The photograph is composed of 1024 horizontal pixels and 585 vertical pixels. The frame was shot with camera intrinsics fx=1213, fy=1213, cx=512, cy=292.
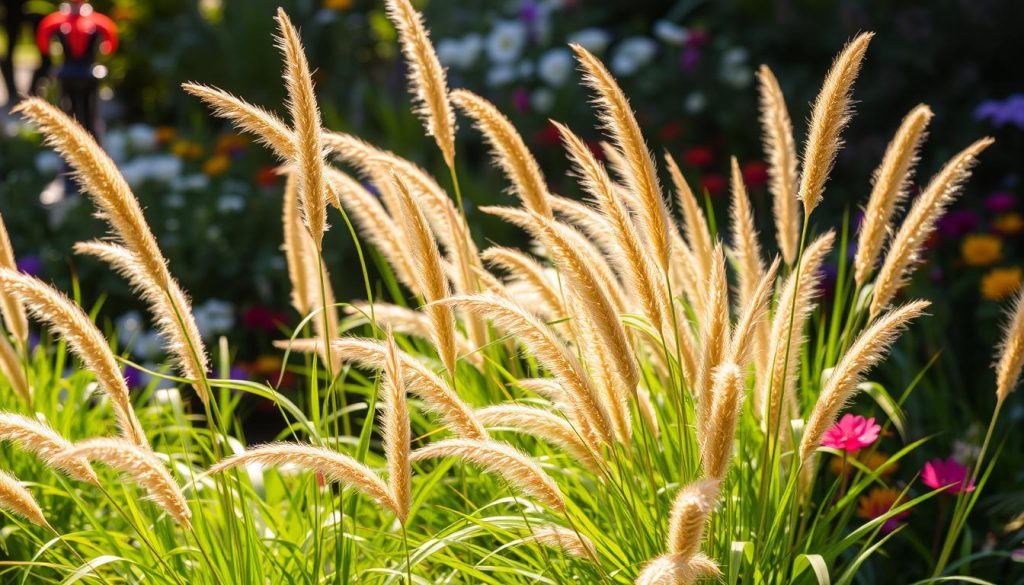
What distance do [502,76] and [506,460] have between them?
499 centimetres

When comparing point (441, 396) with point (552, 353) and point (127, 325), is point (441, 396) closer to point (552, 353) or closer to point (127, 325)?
point (552, 353)

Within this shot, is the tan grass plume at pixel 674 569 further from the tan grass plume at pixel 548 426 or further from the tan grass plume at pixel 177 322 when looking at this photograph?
the tan grass plume at pixel 177 322

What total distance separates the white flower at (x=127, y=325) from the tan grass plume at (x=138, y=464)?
301 cm

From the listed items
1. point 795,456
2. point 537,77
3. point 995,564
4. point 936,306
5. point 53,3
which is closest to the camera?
point 795,456

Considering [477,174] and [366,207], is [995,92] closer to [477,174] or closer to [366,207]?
[477,174]

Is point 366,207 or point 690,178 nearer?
point 366,207

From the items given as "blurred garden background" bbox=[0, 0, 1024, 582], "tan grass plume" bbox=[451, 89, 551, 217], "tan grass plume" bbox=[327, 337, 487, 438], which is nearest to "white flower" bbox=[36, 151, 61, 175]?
"blurred garden background" bbox=[0, 0, 1024, 582]

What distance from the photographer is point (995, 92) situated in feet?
18.6

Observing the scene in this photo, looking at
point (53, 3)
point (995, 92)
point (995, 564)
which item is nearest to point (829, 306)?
point (995, 564)

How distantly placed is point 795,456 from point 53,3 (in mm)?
8407

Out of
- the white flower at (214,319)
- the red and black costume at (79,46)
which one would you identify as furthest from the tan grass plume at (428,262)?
the red and black costume at (79,46)

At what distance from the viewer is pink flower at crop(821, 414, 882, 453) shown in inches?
95.1

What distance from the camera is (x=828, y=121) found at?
186 centimetres

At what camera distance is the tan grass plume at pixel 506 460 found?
1575 mm
